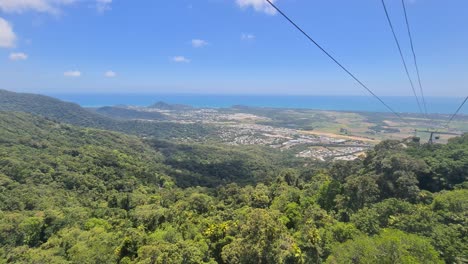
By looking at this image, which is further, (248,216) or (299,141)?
(299,141)

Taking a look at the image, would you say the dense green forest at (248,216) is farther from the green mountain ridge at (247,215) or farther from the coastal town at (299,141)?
the coastal town at (299,141)

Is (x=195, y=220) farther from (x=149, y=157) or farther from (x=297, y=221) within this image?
(x=149, y=157)

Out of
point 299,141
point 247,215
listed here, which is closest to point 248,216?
point 247,215

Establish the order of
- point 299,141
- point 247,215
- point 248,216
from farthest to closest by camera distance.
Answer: point 299,141 < point 247,215 < point 248,216

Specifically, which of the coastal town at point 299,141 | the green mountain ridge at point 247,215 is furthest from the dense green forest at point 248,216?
the coastal town at point 299,141

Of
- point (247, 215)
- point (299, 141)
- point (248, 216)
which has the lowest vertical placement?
point (299, 141)

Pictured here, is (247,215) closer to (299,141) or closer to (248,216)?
(248,216)

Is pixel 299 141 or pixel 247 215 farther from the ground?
pixel 247 215

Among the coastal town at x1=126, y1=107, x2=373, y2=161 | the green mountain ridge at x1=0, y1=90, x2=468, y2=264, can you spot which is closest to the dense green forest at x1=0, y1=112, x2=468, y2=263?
the green mountain ridge at x1=0, y1=90, x2=468, y2=264

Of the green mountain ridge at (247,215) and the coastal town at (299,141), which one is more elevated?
the green mountain ridge at (247,215)

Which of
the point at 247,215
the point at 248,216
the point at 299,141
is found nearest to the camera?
the point at 248,216

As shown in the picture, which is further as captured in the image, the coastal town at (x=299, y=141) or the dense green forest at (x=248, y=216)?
the coastal town at (x=299, y=141)
